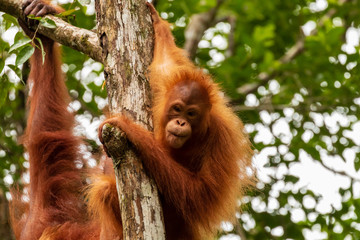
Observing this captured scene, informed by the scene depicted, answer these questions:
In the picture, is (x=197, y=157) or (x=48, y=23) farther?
(x=197, y=157)

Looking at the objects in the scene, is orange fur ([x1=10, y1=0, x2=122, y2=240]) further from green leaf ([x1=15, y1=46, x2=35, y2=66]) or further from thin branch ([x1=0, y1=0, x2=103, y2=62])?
green leaf ([x1=15, y1=46, x2=35, y2=66])

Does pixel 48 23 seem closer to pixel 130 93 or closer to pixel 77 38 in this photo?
pixel 77 38

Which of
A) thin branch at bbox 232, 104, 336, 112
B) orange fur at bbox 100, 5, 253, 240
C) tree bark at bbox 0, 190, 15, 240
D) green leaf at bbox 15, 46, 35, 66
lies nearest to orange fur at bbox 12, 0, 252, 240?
orange fur at bbox 100, 5, 253, 240

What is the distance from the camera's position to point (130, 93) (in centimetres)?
351

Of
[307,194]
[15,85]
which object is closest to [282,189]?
[307,194]

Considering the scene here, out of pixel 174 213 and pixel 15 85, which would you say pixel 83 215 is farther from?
pixel 15 85

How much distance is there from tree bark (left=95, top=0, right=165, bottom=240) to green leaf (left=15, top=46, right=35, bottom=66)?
1.68ft

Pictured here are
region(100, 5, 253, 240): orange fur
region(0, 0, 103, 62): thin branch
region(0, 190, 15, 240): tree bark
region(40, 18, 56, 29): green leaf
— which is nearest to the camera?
region(40, 18, 56, 29): green leaf

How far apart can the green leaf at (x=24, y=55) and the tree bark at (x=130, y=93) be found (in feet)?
1.68

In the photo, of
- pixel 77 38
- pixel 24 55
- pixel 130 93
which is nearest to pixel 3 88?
pixel 77 38

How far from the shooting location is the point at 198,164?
433 centimetres

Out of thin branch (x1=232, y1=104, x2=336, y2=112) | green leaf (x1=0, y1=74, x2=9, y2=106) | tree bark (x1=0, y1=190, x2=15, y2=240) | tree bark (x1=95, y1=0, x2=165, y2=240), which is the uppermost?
tree bark (x1=95, y1=0, x2=165, y2=240)

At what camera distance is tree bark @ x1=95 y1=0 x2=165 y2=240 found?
3209 millimetres

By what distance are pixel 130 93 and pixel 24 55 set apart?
2.66 feet
